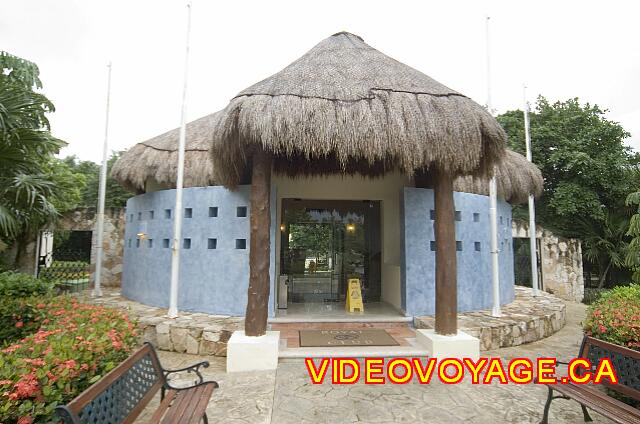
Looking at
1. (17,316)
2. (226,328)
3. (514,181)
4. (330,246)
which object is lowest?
(226,328)

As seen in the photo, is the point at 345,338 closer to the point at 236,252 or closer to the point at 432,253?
the point at 432,253

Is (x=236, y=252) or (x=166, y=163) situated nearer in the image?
(x=236, y=252)

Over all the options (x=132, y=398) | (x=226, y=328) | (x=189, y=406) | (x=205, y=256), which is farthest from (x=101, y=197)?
(x=189, y=406)

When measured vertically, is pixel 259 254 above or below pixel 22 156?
below

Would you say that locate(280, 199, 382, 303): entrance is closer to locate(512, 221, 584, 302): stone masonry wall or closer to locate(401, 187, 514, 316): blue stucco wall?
locate(401, 187, 514, 316): blue stucco wall

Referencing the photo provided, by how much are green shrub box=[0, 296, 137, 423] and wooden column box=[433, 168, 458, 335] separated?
145 inches

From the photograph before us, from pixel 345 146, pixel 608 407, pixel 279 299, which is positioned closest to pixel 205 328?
pixel 279 299

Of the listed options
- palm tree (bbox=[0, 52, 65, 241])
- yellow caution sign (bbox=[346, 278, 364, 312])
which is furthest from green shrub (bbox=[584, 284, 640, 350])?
palm tree (bbox=[0, 52, 65, 241])

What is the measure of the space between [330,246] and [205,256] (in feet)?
9.15

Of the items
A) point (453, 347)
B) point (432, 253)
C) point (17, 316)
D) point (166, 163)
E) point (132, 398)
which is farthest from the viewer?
point (166, 163)

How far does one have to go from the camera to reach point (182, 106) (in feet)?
19.7

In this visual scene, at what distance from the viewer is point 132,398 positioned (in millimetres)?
2381

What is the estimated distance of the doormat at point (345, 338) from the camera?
475 centimetres

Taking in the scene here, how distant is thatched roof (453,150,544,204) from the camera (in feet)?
23.1
